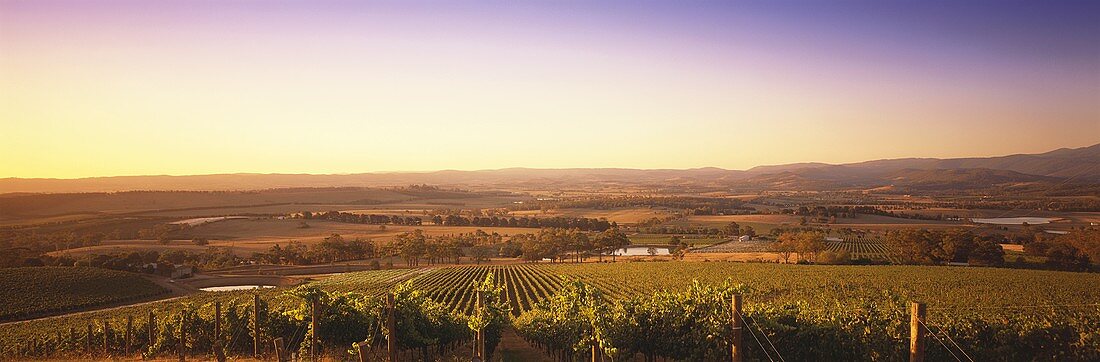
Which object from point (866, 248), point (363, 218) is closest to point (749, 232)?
point (866, 248)

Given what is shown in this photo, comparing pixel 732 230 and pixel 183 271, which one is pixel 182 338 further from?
pixel 732 230

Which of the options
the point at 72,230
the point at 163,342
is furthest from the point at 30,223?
the point at 163,342

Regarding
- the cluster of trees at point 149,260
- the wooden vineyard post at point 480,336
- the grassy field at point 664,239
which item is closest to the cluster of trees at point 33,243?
the cluster of trees at point 149,260

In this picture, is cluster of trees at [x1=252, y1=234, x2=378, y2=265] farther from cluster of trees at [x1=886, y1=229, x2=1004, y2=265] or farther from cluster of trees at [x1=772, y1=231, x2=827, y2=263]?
cluster of trees at [x1=886, y1=229, x2=1004, y2=265]

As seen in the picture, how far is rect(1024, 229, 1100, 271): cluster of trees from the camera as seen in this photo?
47.2 metres

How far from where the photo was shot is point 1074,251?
49.1 metres

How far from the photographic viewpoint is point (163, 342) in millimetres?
18703

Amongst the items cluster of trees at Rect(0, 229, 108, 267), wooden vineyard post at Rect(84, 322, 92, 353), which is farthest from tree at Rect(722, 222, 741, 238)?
cluster of trees at Rect(0, 229, 108, 267)

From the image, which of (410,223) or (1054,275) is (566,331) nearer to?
(1054,275)

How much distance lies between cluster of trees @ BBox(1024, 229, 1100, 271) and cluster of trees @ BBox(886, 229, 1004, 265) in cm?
371

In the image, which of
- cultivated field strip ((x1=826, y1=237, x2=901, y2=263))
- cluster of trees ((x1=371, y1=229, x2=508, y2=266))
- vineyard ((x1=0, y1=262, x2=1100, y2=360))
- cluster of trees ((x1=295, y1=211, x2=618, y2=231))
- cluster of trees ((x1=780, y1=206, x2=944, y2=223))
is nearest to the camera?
→ vineyard ((x1=0, y1=262, x2=1100, y2=360))

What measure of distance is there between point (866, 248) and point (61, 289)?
291 feet

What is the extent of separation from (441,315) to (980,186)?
208197 millimetres

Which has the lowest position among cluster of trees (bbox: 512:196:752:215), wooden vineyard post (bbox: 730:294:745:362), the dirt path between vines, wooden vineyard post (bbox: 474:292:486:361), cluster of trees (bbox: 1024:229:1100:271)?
cluster of trees (bbox: 512:196:752:215)
